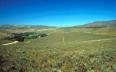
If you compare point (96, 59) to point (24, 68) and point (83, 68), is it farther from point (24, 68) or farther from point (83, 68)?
point (24, 68)

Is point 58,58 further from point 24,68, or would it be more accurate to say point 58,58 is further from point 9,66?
point 9,66

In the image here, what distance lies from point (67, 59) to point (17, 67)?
384 cm

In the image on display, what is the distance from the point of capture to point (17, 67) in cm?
1250

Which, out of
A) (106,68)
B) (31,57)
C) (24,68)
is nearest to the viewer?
(106,68)

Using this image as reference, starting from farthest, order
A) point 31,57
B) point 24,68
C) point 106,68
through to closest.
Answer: point 31,57, point 24,68, point 106,68

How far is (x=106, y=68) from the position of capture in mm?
11586

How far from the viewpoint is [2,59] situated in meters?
13.8

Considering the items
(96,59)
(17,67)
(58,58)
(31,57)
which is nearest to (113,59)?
(96,59)

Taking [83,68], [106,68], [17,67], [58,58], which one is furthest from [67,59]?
[17,67]

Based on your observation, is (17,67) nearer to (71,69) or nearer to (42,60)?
(42,60)

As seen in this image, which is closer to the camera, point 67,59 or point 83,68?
point 83,68

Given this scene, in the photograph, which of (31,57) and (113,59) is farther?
(31,57)

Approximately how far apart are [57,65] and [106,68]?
352 centimetres

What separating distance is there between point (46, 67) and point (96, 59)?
12.6 ft
